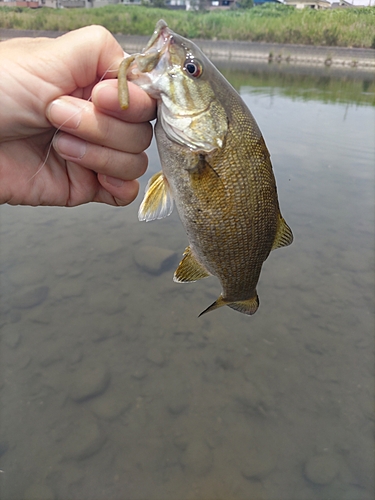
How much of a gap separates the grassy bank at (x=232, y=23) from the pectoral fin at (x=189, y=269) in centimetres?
2302

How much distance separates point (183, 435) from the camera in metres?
3.33

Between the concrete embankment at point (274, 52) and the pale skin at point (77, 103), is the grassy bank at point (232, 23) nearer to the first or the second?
the concrete embankment at point (274, 52)

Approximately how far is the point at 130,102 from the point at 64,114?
0.99 feet

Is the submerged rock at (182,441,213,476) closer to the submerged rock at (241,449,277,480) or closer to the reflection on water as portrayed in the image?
the reflection on water

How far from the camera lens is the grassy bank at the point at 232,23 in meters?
22.8

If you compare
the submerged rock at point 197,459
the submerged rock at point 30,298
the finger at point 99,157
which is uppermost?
the finger at point 99,157

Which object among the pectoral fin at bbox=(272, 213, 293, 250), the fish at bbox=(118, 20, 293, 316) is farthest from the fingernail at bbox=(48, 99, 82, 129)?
the pectoral fin at bbox=(272, 213, 293, 250)

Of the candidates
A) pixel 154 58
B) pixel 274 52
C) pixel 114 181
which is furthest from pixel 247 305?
pixel 274 52

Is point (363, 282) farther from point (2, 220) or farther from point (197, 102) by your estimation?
point (2, 220)

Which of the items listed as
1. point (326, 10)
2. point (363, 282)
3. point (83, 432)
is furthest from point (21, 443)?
point (326, 10)

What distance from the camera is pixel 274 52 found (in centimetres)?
2845

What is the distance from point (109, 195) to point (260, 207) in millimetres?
992

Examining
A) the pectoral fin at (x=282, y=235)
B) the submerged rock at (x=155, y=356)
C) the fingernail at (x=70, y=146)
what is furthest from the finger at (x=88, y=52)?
the submerged rock at (x=155, y=356)

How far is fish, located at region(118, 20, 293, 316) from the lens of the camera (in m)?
1.58
